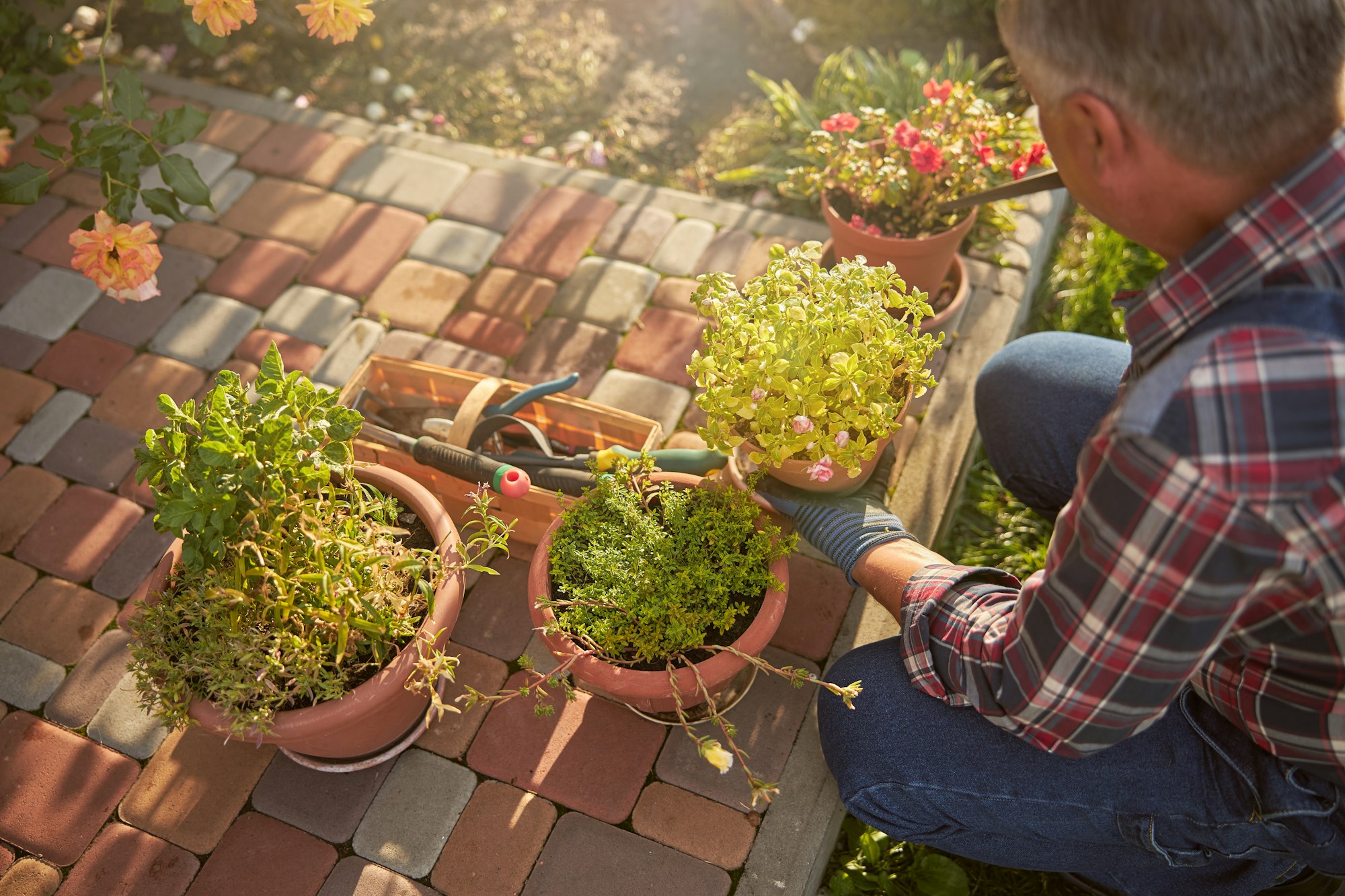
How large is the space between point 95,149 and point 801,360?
5.10ft

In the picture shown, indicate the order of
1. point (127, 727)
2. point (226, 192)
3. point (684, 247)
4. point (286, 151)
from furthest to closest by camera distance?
point (286, 151) < point (226, 192) < point (684, 247) < point (127, 727)

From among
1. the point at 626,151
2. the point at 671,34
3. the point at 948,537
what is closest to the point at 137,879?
the point at 948,537

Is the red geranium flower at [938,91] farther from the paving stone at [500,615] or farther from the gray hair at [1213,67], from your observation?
the paving stone at [500,615]

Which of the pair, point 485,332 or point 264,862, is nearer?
point 264,862

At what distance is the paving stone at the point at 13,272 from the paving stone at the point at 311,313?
832 mm

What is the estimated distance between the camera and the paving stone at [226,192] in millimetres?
3102

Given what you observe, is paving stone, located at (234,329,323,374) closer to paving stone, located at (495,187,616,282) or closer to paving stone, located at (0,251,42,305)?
paving stone, located at (495,187,616,282)

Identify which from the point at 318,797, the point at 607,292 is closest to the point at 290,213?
the point at 607,292

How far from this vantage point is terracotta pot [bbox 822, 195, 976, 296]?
92.0 inches

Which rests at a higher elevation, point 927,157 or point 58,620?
point 927,157

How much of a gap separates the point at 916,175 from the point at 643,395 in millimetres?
949

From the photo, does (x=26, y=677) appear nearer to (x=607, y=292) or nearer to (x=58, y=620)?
(x=58, y=620)

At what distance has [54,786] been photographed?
79.7 inches

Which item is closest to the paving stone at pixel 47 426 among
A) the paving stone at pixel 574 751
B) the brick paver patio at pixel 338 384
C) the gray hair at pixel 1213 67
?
the brick paver patio at pixel 338 384
